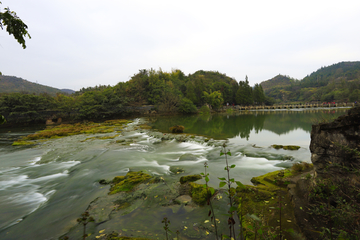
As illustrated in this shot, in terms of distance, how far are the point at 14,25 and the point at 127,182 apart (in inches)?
169

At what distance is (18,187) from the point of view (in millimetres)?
5586

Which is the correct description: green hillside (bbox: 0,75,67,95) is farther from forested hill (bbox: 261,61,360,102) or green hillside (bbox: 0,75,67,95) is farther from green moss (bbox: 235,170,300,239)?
forested hill (bbox: 261,61,360,102)

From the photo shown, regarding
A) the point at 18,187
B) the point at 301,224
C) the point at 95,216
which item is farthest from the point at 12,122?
the point at 301,224

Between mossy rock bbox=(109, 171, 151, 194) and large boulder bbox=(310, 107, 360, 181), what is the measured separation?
14.9ft

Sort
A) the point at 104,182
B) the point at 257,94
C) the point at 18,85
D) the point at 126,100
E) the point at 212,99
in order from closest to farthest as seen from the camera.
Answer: the point at 104,182, the point at 126,100, the point at 212,99, the point at 257,94, the point at 18,85

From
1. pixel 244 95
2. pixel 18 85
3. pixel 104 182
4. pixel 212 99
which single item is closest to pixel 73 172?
pixel 104 182

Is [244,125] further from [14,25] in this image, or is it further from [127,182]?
[14,25]

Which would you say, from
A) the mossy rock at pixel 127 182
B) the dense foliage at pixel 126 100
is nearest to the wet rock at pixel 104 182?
the mossy rock at pixel 127 182

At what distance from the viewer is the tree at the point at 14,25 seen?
2.62 m

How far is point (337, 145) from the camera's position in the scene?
115 inches

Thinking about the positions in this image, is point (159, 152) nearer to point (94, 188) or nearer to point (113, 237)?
point (94, 188)

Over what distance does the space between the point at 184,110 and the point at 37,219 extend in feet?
129

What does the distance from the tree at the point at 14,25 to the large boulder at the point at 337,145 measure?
18.2 ft

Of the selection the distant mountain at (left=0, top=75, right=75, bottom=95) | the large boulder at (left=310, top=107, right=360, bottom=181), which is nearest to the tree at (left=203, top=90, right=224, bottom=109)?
the large boulder at (left=310, top=107, right=360, bottom=181)
